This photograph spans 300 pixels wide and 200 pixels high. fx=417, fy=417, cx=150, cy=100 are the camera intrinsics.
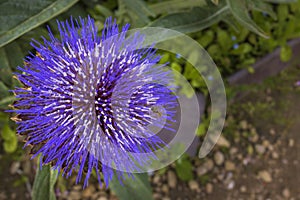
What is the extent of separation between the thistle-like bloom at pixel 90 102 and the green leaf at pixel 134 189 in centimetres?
11

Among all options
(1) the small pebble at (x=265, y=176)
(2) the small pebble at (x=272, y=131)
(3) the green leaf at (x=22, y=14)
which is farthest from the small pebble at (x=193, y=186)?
(3) the green leaf at (x=22, y=14)

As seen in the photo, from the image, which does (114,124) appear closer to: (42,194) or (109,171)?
(109,171)

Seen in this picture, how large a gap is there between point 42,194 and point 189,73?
674 millimetres

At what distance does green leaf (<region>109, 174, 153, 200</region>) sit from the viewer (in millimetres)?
872

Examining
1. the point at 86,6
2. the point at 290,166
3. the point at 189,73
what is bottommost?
the point at 290,166

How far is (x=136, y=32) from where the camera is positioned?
0.78 meters

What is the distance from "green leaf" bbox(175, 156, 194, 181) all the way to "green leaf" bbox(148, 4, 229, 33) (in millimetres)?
679

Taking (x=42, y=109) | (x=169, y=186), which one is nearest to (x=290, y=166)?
(x=169, y=186)

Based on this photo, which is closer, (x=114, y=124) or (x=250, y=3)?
(x=114, y=124)

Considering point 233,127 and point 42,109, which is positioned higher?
point 42,109

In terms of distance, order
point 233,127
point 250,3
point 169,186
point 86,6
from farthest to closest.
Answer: point 233,127, point 169,186, point 86,6, point 250,3

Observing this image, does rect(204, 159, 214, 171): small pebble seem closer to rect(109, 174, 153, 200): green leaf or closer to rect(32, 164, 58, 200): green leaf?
rect(109, 174, 153, 200): green leaf

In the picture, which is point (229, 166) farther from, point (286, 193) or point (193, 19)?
point (193, 19)

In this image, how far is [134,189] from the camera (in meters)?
0.90
